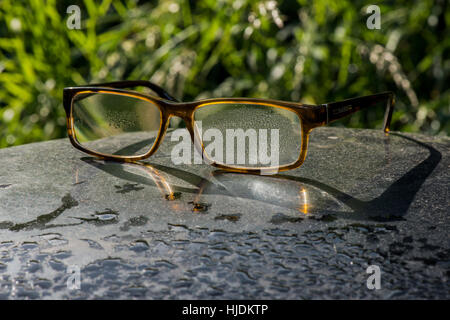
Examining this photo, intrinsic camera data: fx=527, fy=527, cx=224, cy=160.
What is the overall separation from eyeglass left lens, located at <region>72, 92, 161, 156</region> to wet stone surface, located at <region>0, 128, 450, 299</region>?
94 millimetres

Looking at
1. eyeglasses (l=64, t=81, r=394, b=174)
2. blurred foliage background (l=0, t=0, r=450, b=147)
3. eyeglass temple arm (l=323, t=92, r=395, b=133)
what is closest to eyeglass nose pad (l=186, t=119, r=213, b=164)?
eyeglasses (l=64, t=81, r=394, b=174)

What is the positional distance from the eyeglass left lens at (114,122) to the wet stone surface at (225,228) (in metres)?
0.09

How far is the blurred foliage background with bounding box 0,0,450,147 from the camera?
5.78 feet

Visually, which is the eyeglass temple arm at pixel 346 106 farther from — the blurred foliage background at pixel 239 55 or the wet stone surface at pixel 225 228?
the blurred foliage background at pixel 239 55

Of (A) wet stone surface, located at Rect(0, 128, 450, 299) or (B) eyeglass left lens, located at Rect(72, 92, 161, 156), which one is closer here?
(A) wet stone surface, located at Rect(0, 128, 450, 299)

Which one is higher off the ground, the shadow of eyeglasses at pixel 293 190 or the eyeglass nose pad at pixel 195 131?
the eyeglass nose pad at pixel 195 131

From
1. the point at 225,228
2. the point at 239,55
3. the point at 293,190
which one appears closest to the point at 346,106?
the point at 293,190

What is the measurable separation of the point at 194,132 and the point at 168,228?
0.30 meters

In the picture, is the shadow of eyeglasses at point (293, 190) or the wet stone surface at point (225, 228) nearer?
the wet stone surface at point (225, 228)

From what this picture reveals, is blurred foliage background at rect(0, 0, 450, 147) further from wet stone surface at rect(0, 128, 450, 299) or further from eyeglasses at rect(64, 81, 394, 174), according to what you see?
wet stone surface at rect(0, 128, 450, 299)

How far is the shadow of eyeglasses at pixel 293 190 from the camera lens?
560mm

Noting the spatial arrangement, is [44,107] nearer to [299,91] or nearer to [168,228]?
[299,91]

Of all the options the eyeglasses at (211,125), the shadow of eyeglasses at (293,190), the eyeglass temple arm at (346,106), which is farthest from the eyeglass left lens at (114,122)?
the eyeglass temple arm at (346,106)
